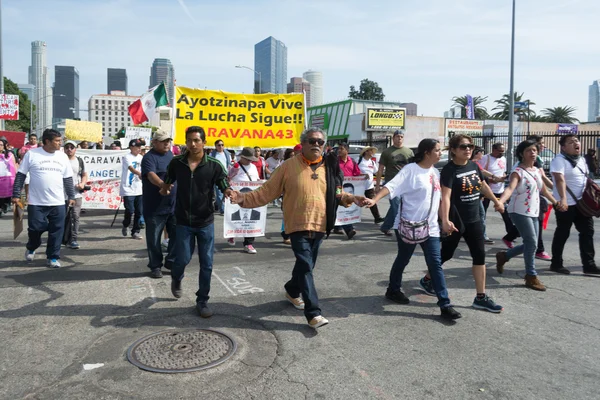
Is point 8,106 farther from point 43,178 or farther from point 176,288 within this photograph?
point 176,288

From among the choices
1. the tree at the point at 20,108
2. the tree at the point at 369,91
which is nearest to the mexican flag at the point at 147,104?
the tree at the point at 20,108

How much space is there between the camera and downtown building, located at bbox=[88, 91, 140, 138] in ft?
419

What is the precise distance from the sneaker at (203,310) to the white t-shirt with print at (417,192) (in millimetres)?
2080

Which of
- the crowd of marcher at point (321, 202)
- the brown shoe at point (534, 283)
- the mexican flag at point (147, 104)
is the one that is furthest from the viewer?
the mexican flag at point (147, 104)

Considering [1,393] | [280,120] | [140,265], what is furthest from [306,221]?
[280,120]

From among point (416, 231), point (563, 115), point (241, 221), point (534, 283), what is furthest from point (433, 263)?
point (563, 115)

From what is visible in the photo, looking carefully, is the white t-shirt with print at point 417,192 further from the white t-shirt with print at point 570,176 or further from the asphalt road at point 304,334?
the white t-shirt with print at point 570,176

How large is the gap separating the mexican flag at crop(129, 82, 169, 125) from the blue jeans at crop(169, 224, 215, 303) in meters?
8.00

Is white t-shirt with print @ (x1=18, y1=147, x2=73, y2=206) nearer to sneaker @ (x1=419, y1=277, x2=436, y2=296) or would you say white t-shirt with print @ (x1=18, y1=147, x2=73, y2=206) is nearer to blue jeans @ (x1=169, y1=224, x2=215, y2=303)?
blue jeans @ (x1=169, y1=224, x2=215, y2=303)

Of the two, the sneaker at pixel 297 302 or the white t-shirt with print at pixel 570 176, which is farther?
the white t-shirt with print at pixel 570 176

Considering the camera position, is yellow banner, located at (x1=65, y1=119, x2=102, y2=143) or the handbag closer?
the handbag

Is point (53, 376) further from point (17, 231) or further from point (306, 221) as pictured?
point (17, 231)

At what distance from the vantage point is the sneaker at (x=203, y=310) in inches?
183

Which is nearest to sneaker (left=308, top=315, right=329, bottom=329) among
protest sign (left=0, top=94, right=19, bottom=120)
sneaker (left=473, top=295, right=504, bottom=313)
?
sneaker (left=473, top=295, right=504, bottom=313)
